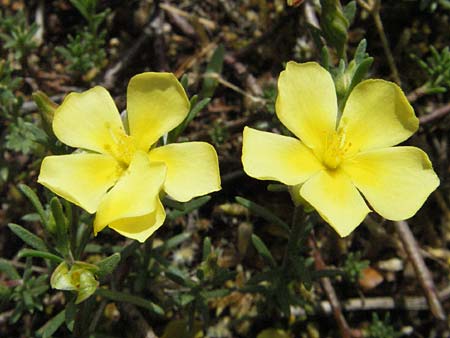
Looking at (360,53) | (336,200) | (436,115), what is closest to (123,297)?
(336,200)

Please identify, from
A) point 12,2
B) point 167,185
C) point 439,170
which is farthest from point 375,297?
point 12,2

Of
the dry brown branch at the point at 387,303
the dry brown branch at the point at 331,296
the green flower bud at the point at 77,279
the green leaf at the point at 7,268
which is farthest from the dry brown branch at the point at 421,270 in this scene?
the green leaf at the point at 7,268

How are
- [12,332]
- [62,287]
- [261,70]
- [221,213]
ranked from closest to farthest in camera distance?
[62,287] < [12,332] < [221,213] < [261,70]

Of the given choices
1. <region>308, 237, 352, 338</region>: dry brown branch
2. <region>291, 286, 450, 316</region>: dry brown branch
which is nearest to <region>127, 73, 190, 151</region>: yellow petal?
<region>308, 237, 352, 338</region>: dry brown branch

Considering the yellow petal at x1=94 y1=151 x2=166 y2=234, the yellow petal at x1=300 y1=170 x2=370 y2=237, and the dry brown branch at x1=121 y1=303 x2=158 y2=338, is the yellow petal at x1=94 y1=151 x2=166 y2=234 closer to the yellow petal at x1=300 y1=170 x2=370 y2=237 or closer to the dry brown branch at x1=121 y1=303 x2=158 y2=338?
the yellow petal at x1=300 y1=170 x2=370 y2=237

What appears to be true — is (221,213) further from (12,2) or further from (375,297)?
(12,2)

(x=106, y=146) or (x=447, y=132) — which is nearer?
(x=106, y=146)

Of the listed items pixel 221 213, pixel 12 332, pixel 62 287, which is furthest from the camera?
pixel 221 213
